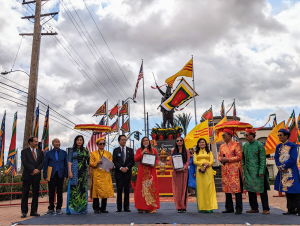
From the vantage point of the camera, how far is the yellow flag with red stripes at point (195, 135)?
12469 mm

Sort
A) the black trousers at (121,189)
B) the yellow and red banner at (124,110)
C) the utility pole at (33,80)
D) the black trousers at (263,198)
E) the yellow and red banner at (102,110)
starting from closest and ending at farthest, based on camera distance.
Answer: the black trousers at (263,198)
the black trousers at (121,189)
the utility pole at (33,80)
the yellow and red banner at (102,110)
the yellow and red banner at (124,110)

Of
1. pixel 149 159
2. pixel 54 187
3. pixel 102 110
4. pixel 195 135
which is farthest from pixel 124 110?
pixel 149 159

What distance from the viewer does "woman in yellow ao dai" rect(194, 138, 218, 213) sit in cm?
629

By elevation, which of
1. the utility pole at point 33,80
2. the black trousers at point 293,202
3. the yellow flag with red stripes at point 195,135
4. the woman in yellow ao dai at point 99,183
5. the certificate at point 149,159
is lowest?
the black trousers at point 293,202

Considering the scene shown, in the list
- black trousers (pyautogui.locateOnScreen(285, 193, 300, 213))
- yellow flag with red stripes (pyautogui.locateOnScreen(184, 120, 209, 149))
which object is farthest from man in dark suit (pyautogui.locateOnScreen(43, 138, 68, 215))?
yellow flag with red stripes (pyautogui.locateOnScreen(184, 120, 209, 149))

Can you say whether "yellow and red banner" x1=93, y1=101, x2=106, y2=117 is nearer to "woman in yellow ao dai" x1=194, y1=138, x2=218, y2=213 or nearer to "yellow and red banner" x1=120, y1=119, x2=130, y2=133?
"yellow and red banner" x1=120, y1=119, x2=130, y2=133

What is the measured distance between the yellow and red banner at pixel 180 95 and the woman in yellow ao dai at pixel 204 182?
9.71m

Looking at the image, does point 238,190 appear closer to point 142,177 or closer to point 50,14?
point 142,177

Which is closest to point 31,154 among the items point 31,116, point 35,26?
point 31,116

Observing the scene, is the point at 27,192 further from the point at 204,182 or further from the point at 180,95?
the point at 180,95

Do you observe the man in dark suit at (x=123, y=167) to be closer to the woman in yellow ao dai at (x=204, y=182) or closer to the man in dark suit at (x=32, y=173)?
the woman in yellow ao dai at (x=204, y=182)

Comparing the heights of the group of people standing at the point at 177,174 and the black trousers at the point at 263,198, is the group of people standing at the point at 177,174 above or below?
above

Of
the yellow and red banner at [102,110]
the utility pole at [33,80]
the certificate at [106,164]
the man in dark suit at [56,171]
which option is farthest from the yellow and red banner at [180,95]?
the man in dark suit at [56,171]

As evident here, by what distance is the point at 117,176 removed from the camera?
686 cm
